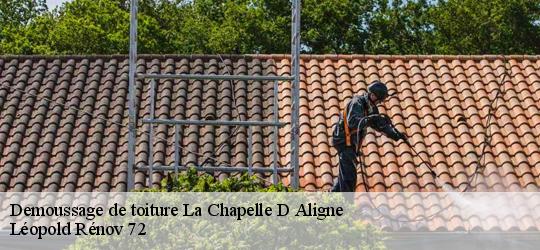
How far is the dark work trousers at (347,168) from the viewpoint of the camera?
45.7 feet

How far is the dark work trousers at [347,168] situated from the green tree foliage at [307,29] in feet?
66.7

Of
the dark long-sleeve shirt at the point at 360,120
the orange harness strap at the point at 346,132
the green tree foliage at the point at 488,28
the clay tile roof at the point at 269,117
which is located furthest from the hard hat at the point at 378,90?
the green tree foliage at the point at 488,28

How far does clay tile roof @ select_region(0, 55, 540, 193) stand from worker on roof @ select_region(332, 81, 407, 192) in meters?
2.16

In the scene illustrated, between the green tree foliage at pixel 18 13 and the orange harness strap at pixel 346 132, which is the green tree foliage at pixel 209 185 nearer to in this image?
the orange harness strap at pixel 346 132

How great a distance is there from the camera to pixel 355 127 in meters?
13.7

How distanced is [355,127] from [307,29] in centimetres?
2331

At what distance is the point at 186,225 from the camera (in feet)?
33.0

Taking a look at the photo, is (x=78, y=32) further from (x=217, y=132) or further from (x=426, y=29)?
(x=217, y=132)

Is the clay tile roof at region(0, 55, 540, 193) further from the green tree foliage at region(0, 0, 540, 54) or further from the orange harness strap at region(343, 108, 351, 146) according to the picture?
the green tree foliage at region(0, 0, 540, 54)

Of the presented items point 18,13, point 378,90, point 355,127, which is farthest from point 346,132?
point 18,13

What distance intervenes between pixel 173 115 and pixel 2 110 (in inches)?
92.1

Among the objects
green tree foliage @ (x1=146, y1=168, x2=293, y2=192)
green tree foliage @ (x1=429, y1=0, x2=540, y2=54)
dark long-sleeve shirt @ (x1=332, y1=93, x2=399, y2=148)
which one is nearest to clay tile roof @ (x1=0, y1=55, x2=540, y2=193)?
dark long-sleeve shirt @ (x1=332, y1=93, x2=399, y2=148)

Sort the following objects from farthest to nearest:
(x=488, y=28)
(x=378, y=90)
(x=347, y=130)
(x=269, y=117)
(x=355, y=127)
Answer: (x=488, y=28) → (x=269, y=117) → (x=347, y=130) → (x=355, y=127) → (x=378, y=90)

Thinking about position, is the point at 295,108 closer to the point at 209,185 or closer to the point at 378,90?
the point at 378,90
